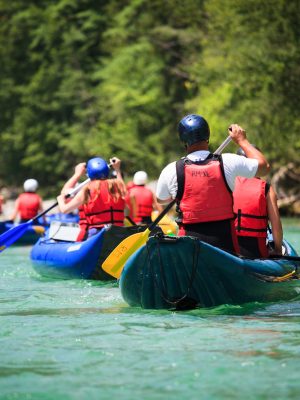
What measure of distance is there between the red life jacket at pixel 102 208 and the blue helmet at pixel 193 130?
311 centimetres

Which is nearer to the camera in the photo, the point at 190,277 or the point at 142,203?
the point at 190,277

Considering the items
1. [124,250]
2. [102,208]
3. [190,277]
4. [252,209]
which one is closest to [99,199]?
[102,208]

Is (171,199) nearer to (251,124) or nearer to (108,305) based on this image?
(108,305)

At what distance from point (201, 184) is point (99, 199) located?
3.33 meters

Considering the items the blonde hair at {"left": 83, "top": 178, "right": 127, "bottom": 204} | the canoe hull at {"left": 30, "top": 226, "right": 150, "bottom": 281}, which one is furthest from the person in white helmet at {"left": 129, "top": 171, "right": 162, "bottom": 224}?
the blonde hair at {"left": 83, "top": 178, "right": 127, "bottom": 204}

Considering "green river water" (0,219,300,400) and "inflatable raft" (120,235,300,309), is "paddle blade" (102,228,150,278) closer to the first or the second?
"green river water" (0,219,300,400)

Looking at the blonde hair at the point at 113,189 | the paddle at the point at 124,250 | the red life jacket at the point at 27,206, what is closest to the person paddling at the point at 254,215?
the paddle at the point at 124,250

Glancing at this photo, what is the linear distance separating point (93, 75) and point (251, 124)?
1242cm

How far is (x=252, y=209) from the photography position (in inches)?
310

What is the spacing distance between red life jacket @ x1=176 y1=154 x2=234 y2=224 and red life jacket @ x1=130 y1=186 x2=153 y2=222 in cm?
717

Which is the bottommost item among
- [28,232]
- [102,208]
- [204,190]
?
[28,232]

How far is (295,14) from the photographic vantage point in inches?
909

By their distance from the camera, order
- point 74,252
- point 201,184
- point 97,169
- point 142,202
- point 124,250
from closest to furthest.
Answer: point 201,184 < point 124,250 < point 97,169 < point 74,252 < point 142,202

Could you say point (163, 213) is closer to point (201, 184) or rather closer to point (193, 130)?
point (201, 184)
